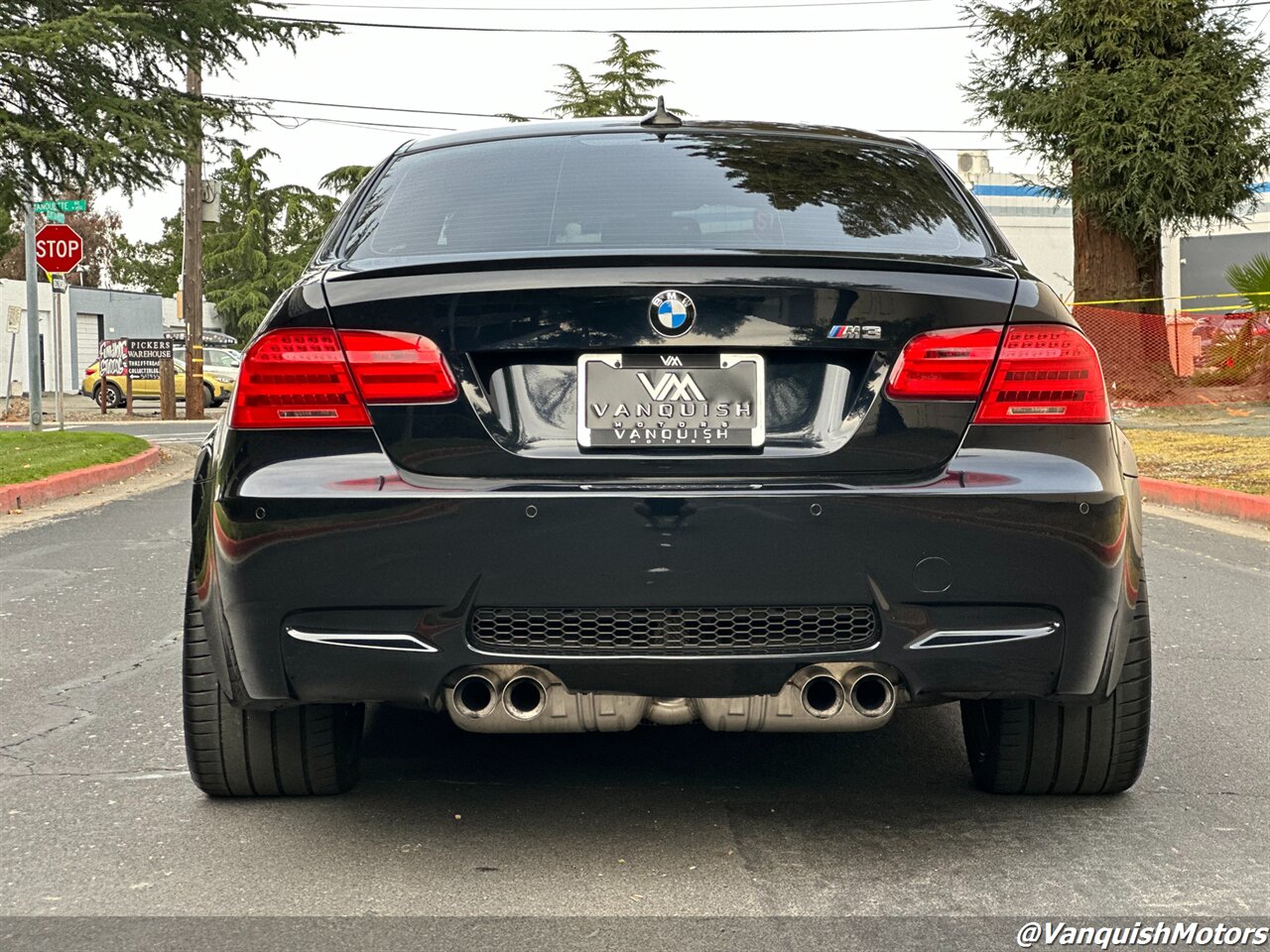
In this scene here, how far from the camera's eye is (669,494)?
322cm

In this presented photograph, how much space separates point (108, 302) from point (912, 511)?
162 ft

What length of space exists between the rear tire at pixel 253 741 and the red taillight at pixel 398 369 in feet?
2.55

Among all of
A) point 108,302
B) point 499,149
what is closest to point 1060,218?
point 108,302

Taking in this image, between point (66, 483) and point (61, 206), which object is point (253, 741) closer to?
point (66, 483)

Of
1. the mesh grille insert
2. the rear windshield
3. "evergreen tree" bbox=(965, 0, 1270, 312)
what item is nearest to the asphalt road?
the mesh grille insert

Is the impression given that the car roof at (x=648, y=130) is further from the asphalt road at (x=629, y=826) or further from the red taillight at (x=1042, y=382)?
the asphalt road at (x=629, y=826)

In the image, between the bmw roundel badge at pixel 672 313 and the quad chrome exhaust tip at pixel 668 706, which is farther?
the quad chrome exhaust tip at pixel 668 706

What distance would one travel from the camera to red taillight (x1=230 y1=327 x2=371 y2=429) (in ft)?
10.9

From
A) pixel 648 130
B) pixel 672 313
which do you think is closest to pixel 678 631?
pixel 672 313

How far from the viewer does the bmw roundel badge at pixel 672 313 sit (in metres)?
3.27

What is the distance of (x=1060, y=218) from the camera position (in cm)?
5944

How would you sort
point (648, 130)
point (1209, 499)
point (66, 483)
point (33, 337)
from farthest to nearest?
point (33, 337) < point (66, 483) < point (1209, 499) < point (648, 130)

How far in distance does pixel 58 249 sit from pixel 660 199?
18.2 meters

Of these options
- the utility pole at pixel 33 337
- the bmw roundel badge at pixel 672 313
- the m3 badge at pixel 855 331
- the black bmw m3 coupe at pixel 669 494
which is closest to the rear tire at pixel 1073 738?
the black bmw m3 coupe at pixel 669 494
